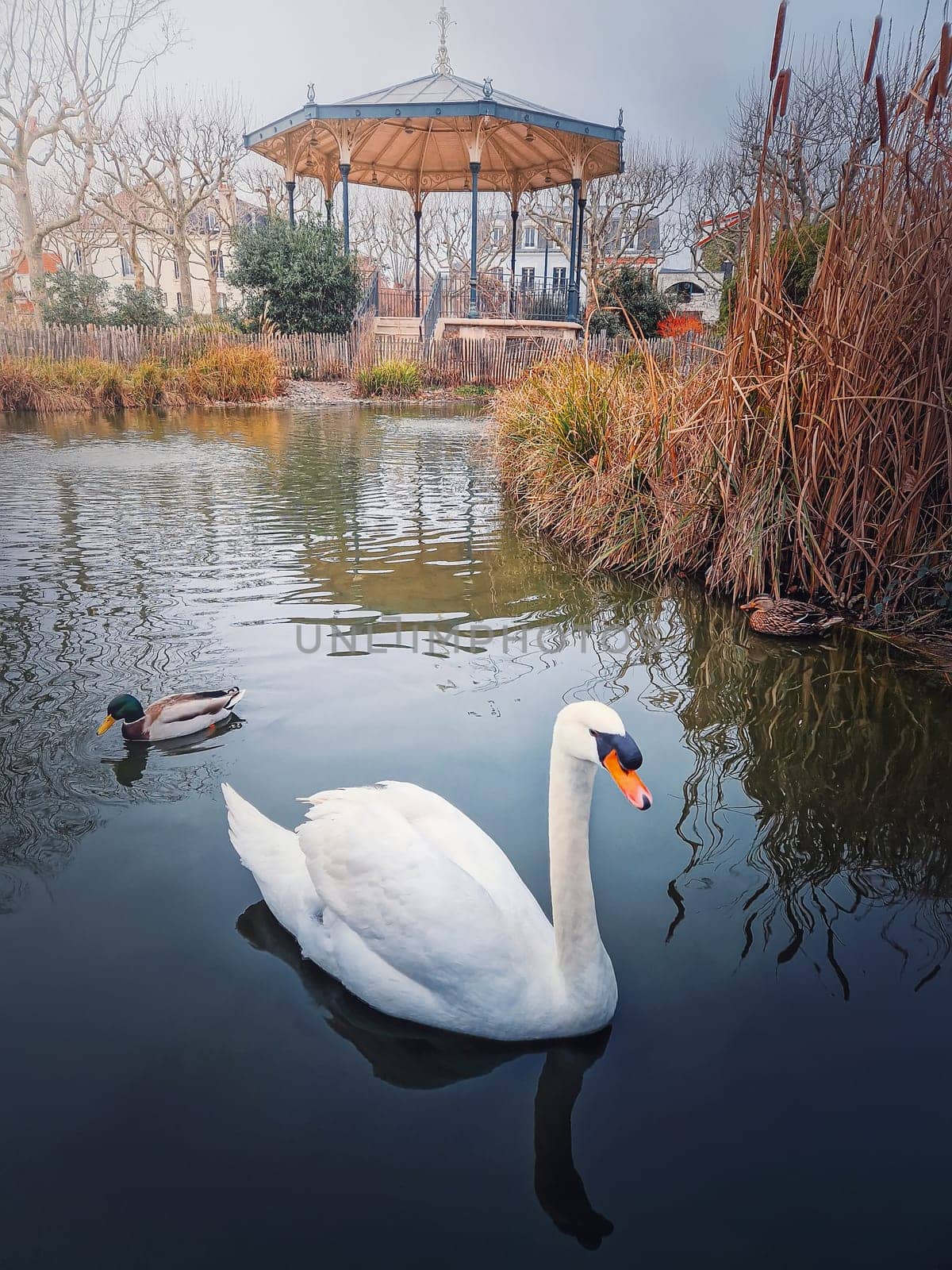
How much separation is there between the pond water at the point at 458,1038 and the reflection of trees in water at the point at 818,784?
0.02 m

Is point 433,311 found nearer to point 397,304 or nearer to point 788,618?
point 397,304

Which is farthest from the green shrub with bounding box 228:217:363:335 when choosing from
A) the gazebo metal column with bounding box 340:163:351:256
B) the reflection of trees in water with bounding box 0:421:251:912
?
the reflection of trees in water with bounding box 0:421:251:912

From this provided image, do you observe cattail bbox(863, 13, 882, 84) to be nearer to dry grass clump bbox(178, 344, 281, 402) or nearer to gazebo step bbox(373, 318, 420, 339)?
dry grass clump bbox(178, 344, 281, 402)

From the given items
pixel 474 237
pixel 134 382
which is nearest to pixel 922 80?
pixel 134 382

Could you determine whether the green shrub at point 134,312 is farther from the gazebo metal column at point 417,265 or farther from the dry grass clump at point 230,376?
the gazebo metal column at point 417,265

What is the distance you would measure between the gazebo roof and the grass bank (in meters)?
8.34

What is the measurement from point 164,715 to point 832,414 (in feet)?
13.2

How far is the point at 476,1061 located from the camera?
2223 millimetres

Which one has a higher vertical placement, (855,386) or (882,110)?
(882,110)

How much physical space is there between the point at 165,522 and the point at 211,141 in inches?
1442

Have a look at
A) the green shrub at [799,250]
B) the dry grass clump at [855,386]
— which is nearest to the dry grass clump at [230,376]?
the green shrub at [799,250]

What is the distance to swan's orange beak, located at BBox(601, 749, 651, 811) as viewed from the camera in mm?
1910

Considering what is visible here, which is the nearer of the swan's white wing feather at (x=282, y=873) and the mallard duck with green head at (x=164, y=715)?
the swan's white wing feather at (x=282, y=873)

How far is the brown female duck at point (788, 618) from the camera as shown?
5227mm
